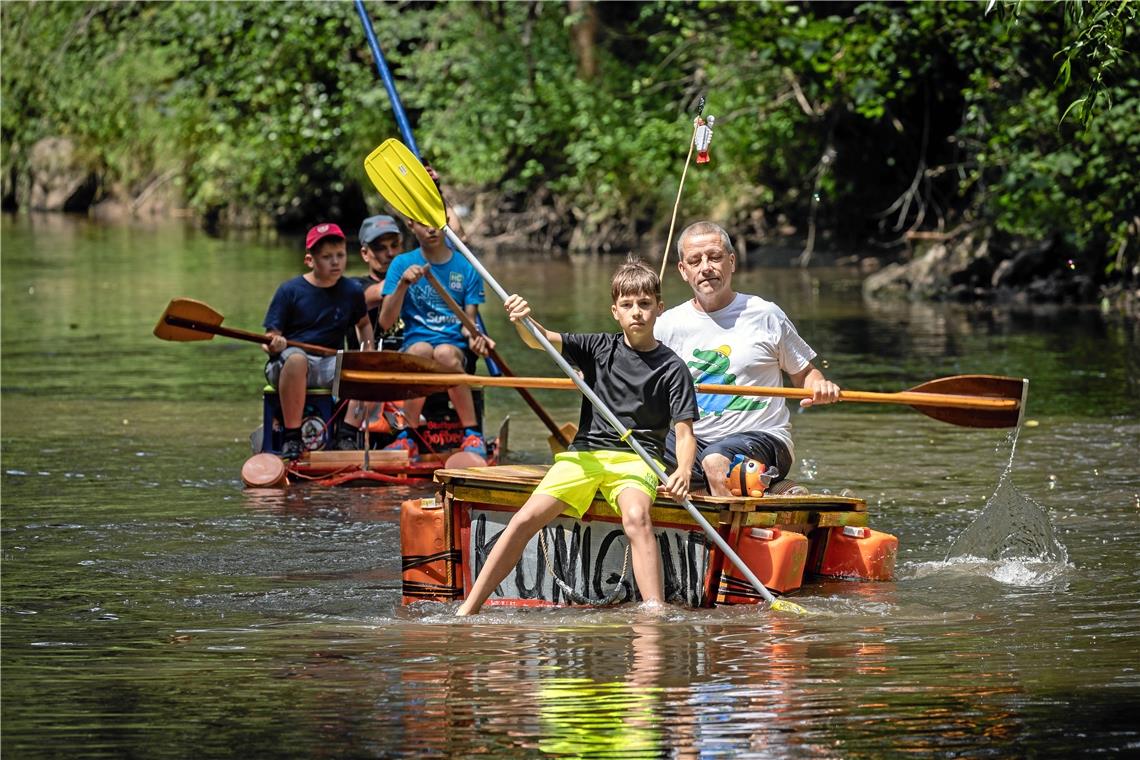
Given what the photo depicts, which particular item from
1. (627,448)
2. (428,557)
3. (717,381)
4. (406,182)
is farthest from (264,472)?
(627,448)

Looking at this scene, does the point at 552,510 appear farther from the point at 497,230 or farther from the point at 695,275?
the point at 497,230

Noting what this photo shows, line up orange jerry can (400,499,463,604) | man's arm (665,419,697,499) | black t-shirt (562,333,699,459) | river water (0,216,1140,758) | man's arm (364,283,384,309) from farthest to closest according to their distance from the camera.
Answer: man's arm (364,283,384,309), orange jerry can (400,499,463,604), black t-shirt (562,333,699,459), man's arm (665,419,697,499), river water (0,216,1140,758)

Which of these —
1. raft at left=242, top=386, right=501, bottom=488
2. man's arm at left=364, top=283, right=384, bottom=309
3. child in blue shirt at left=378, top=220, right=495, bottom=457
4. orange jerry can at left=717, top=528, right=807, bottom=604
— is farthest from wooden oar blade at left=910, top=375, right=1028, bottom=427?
man's arm at left=364, top=283, right=384, bottom=309

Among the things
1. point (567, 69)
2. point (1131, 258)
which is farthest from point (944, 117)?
point (567, 69)

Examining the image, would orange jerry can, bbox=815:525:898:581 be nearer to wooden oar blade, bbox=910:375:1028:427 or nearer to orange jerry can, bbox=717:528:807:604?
orange jerry can, bbox=717:528:807:604

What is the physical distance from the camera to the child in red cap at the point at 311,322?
10.4 metres

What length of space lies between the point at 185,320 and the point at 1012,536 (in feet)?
15.4

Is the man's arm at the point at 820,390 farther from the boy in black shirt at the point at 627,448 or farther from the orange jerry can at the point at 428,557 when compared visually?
the orange jerry can at the point at 428,557

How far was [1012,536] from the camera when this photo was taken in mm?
8305

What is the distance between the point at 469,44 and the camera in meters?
29.4

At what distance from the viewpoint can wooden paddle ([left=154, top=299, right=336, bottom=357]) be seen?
10.2 meters

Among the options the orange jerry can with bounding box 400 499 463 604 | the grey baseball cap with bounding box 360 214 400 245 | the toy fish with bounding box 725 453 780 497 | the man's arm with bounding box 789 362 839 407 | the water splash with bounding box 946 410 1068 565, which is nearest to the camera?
the orange jerry can with bounding box 400 499 463 604

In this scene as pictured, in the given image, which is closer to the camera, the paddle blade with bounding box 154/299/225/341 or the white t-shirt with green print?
the white t-shirt with green print

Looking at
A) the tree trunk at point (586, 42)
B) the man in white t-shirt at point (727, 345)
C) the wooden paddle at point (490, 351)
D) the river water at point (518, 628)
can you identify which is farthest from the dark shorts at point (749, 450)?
the tree trunk at point (586, 42)
